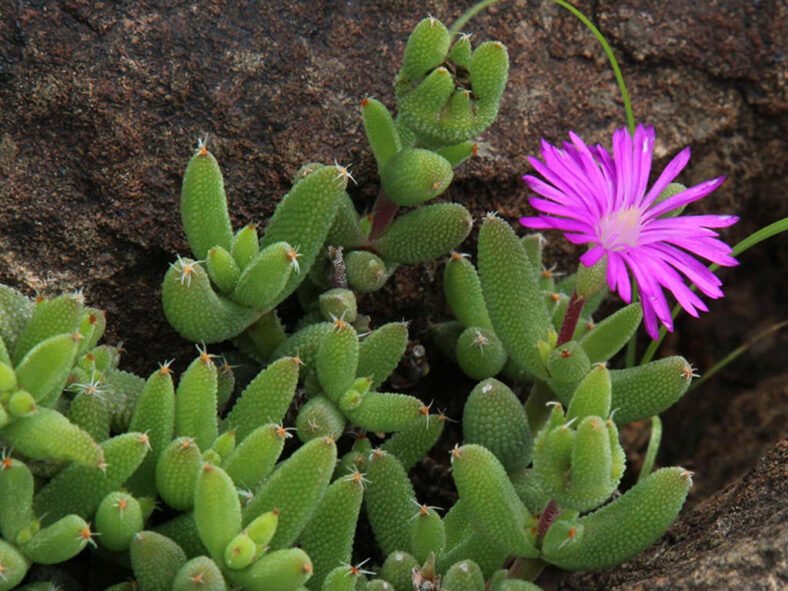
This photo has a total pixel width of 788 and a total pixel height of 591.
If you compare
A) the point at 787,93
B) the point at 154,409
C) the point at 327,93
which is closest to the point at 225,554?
the point at 154,409

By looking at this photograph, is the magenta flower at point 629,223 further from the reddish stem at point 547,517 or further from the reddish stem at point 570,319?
the reddish stem at point 547,517

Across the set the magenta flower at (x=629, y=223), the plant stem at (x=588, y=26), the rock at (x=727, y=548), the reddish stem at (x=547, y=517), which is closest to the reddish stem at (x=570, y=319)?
the magenta flower at (x=629, y=223)

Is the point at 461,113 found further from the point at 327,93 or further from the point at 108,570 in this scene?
the point at 108,570

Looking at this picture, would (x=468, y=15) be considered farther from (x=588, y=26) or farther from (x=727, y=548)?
(x=727, y=548)

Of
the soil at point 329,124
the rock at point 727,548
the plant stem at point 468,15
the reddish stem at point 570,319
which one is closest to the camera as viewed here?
the rock at point 727,548

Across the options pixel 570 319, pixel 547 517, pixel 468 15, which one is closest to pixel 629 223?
pixel 570 319
